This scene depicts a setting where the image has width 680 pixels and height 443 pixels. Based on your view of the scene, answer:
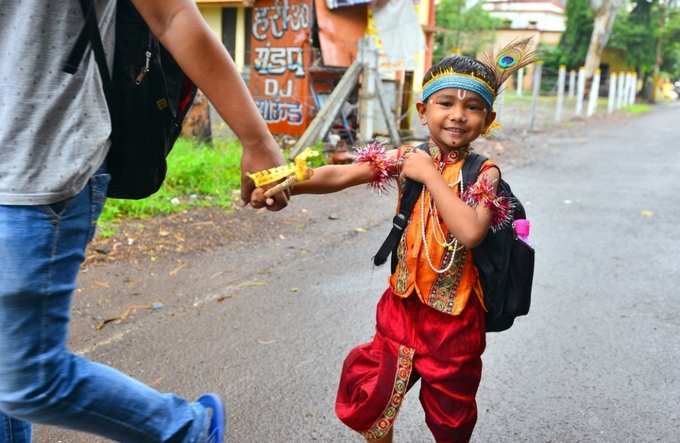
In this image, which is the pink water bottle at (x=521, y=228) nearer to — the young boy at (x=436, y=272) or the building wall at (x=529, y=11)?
the young boy at (x=436, y=272)

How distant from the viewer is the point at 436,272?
2.15 m

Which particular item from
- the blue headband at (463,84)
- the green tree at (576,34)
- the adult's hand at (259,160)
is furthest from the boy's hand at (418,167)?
the green tree at (576,34)

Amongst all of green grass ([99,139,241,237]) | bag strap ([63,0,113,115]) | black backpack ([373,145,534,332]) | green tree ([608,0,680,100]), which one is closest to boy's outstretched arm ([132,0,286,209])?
bag strap ([63,0,113,115])

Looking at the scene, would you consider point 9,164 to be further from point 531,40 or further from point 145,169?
point 531,40

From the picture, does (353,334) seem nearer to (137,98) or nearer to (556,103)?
(137,98)

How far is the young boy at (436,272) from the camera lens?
81.7 inches

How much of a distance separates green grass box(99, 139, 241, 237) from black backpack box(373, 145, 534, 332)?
11.3 feet

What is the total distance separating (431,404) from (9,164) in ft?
4.73

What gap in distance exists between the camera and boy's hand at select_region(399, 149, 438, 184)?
207 cm

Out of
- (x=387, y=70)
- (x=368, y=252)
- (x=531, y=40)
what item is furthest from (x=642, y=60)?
(x=531, y=40)

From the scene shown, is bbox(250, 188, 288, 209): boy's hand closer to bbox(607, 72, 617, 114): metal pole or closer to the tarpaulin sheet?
the tarpaulin sheet

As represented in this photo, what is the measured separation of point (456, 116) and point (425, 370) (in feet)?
2.68

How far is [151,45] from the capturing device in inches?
66.5

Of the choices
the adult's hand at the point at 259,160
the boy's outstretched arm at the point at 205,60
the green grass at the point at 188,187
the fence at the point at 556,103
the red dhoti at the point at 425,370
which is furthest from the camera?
the fence at the point at 556,103
